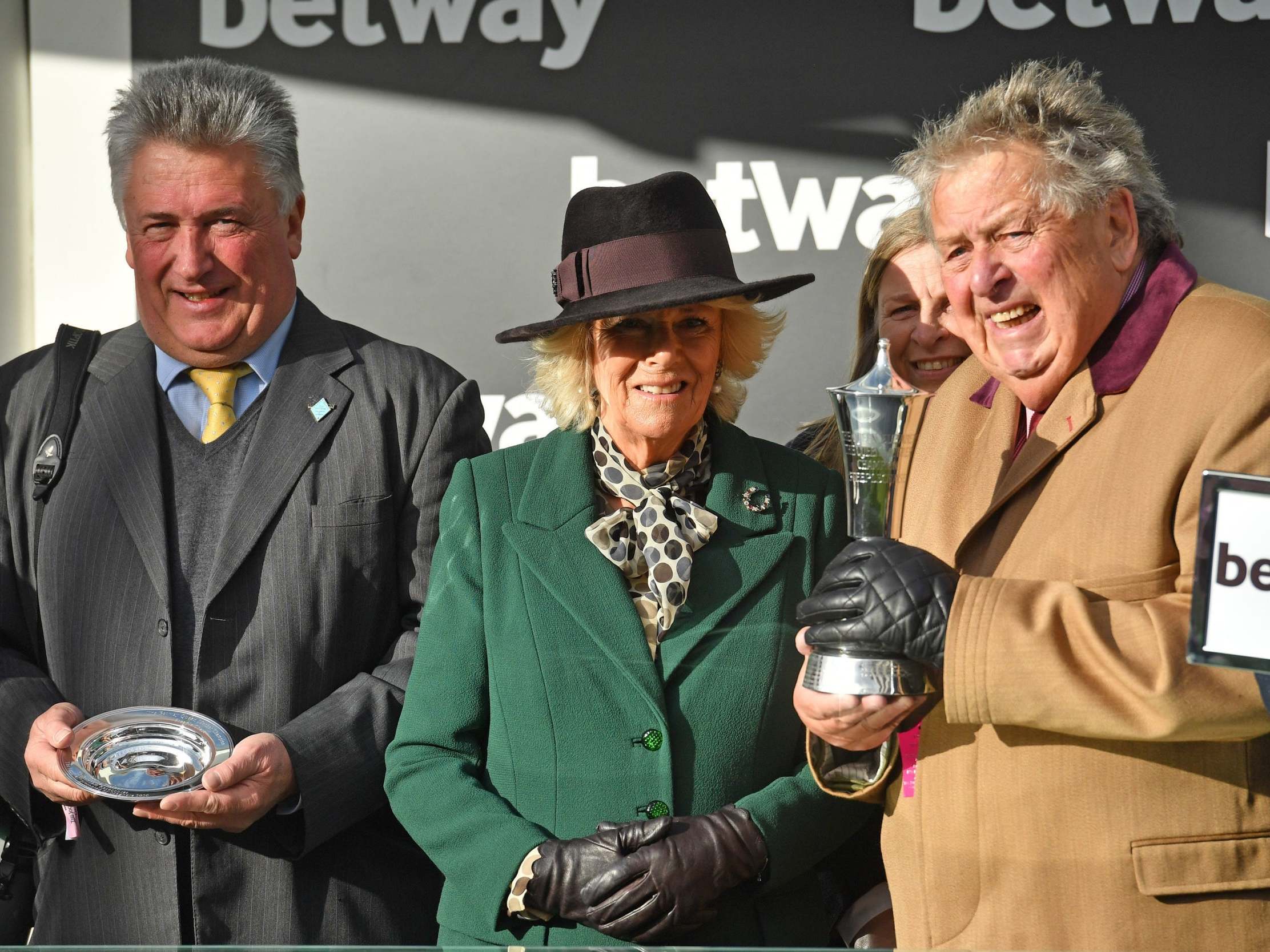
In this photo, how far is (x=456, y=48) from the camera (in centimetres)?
437

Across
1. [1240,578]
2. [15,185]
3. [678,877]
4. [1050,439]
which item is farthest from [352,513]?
[15,185]

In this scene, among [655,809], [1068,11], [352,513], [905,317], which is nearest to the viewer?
[655,809]

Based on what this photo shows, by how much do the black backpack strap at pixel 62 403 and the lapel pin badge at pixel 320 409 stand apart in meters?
0.49

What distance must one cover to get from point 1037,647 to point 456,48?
9.95 feet

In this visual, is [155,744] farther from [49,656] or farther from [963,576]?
[963,576]

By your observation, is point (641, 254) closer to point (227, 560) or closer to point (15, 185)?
point (227, 560)

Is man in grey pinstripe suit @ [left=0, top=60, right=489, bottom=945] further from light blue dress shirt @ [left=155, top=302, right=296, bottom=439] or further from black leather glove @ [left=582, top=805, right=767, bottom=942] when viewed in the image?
black leather glove @ [left=582, top=805, right=767, bottom=942]

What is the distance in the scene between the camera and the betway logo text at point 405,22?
170 inches

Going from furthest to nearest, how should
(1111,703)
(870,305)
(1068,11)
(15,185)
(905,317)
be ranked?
(15,185), (1068,11), (870,305), (905,317), (1111,703)

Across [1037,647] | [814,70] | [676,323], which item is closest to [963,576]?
[1037,647]

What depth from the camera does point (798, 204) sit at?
426cm

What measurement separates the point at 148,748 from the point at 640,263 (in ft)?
4.13

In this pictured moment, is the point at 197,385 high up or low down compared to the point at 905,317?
down

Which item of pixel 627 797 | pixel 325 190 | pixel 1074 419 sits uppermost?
pixel 325 190
